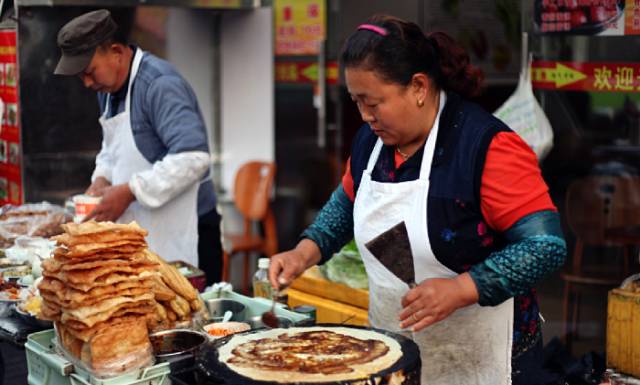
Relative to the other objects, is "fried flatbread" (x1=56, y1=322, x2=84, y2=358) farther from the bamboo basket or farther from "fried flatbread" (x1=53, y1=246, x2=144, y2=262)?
the bamboo basket

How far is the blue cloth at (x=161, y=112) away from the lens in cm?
417

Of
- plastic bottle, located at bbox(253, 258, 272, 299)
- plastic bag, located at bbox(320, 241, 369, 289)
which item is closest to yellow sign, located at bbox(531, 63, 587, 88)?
plastic bag, located at bbox(320, 241, 369, 289)

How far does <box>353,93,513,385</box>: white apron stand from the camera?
2.65m

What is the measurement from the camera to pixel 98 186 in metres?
4.57

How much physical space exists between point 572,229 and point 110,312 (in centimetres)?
330

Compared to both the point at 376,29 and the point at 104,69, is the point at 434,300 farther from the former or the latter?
the point at 104,69

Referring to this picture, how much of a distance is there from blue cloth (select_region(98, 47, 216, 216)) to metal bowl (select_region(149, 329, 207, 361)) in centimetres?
149

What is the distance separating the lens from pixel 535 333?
2.86 meters

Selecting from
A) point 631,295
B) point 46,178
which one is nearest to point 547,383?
point 631,295

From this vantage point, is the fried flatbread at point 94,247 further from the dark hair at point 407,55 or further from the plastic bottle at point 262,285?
the plastic bottle at point 262,285

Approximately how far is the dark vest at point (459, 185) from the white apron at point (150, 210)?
202 centimetres

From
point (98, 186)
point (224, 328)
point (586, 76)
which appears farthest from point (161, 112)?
point (586, 76)

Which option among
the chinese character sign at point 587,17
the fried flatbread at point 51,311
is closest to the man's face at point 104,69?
the fried flatbread at point 51,311

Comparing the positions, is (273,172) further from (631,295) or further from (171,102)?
(631,295)
